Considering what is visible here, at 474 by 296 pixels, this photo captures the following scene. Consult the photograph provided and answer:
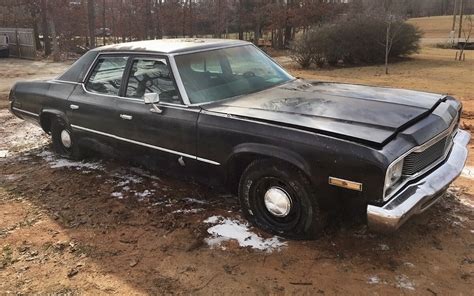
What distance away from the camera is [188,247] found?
357 cm

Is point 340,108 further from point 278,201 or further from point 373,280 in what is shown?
point 373,280

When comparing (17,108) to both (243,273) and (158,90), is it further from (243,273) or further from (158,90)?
(243,273)

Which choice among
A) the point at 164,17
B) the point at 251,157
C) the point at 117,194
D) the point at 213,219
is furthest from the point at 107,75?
the point at 164,17

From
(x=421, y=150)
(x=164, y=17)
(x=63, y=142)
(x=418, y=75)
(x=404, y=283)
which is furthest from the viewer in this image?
(x=164, y=17)

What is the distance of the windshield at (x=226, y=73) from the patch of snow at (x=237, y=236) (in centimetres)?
116

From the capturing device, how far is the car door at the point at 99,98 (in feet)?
15.5

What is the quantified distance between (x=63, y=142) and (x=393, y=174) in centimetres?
448

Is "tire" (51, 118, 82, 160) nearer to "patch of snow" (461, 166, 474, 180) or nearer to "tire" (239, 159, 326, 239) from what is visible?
"tire" (239, 159, 326, 239)

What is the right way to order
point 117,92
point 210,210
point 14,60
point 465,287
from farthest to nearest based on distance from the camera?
point 14,60
point 117,92
point 210,210
point 465,287

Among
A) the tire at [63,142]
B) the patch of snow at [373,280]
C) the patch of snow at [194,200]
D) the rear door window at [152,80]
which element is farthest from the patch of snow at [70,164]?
the patch of snow at [373,280]

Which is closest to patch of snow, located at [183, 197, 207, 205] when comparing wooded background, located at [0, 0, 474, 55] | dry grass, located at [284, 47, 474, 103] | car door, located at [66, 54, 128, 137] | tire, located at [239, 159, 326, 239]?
tire, located at [239, 159, 326, 239]

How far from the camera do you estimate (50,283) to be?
3.19 m

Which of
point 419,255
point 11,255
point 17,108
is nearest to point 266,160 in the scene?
point 419,255

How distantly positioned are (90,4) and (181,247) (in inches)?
851
